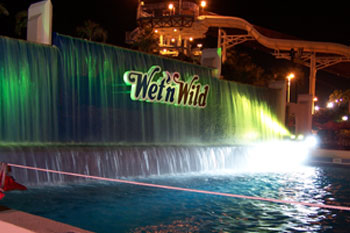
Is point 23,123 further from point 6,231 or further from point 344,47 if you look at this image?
point 344,47

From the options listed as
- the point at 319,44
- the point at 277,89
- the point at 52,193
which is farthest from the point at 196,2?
the point at 52,193

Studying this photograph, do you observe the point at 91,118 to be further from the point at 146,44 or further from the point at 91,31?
the point at 91,31

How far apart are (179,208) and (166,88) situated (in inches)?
343

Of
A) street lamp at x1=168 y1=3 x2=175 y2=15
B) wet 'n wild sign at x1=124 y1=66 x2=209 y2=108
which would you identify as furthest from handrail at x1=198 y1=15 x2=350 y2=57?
wet 'n wild sign at x1=124 y1=66 x2=209 y2=108

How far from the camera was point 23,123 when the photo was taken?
34.9ft

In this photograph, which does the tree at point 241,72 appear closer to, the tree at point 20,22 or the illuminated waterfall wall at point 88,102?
the illuminated waterfall wall at point 88,102

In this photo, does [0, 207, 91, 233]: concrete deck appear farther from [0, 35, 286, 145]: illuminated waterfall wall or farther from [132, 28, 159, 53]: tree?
[132, 28, 159, 53]: tree

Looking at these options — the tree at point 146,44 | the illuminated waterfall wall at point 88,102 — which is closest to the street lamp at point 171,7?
the tree at point 146,44

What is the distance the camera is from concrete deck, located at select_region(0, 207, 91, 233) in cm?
385

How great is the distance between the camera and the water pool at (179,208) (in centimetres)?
642

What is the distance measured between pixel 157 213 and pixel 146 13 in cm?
3121

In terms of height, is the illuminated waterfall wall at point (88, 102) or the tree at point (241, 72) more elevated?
the tree at point (241, 72)

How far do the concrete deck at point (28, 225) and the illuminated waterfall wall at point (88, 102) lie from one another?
6600mm

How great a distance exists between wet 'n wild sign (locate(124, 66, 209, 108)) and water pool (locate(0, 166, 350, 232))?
4636 millimetres
